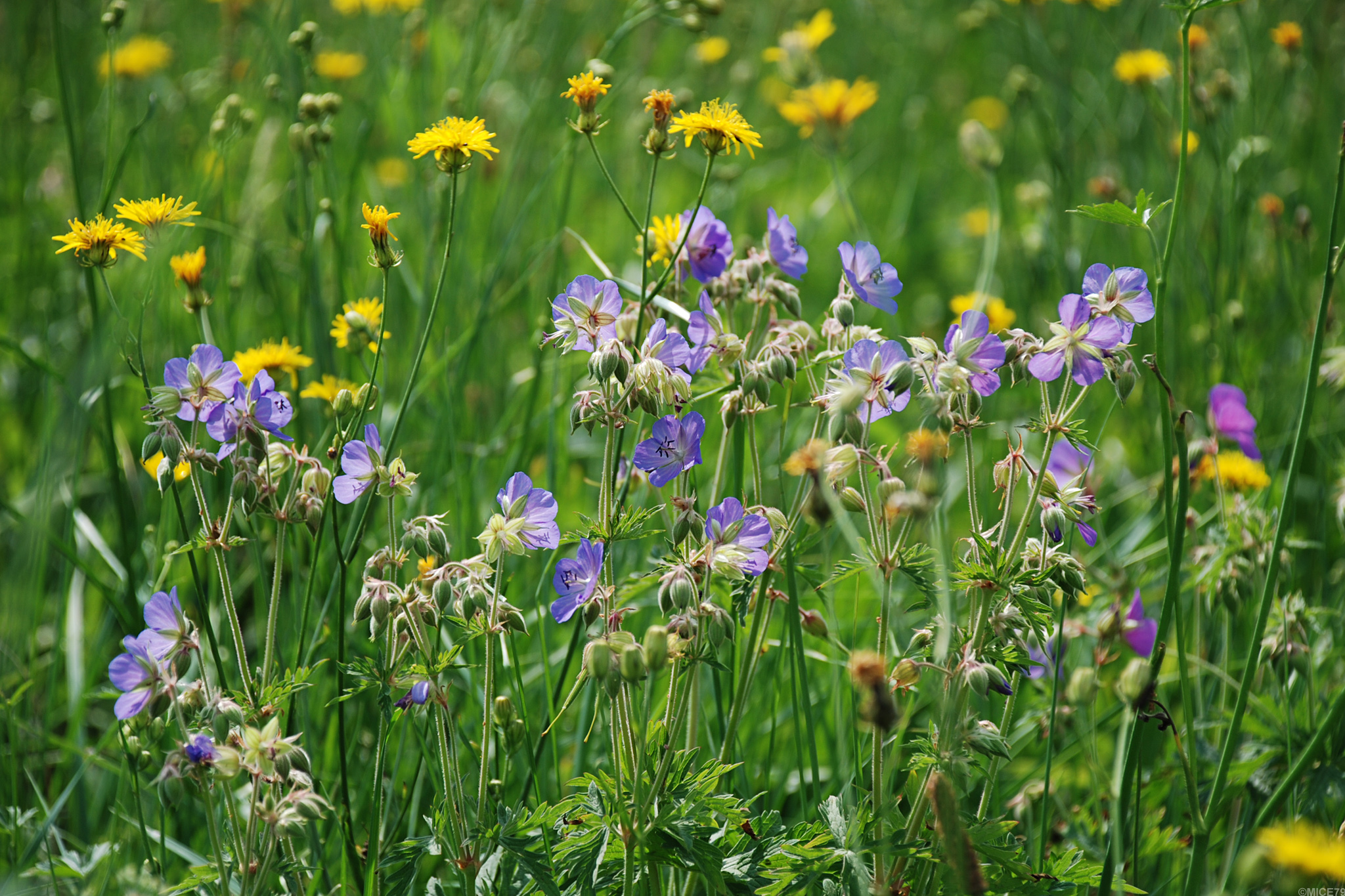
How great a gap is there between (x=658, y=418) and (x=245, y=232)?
2.29m

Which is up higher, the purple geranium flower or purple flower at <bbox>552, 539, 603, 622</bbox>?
the purple geranium flower

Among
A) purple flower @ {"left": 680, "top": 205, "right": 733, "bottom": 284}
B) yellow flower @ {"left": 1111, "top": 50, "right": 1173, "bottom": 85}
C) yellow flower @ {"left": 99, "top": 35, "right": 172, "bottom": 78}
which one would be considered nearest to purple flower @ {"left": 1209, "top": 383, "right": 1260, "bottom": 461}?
purple flower @ {"left": 680, "top": 205, "right": 733, "bottom": 284}

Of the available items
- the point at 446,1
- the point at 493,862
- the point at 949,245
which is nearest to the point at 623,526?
the point at 493,862

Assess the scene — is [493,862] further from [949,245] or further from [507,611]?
[949,245]

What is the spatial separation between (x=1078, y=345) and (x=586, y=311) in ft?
2.34

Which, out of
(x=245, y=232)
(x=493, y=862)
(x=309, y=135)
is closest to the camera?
(x=493, y=862)

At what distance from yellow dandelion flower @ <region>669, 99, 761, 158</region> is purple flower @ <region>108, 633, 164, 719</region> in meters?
1.04

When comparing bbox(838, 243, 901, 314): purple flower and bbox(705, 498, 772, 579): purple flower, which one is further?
bbox(838, 243, 901, 314): purple flower

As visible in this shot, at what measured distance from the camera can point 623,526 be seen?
1436 mm

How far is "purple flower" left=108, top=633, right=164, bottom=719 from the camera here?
52.5 inches

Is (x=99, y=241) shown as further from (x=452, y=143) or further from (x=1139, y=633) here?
(x=1139, y=633)

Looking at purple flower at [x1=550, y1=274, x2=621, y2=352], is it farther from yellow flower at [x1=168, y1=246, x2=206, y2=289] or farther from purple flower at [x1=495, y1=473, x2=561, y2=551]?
yellow flower at [x1=168, y1=246, x2=206, y2=289]

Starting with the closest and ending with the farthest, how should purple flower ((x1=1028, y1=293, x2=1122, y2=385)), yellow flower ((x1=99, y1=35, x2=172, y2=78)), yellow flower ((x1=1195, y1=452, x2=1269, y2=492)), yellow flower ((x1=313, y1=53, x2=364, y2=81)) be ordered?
purple flower ((x1=1028, y1=293, x2=1122, y2=385)), yellow flower ((x1=1195, y1=452, x2=1269, y2=492)), yellow flower ((x1=99, y1=35, x2=172, y2=78)), yellow flower ((x1=313, y1=53, x2=364, y2=81))

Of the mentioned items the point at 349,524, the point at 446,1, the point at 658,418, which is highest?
the point at 446,1
